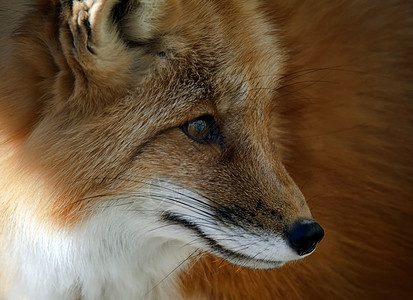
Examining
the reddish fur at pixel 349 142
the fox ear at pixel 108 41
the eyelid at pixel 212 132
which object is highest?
the fox ear at pixel 108 41

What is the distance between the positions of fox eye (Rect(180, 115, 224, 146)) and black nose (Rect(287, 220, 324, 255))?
445mm

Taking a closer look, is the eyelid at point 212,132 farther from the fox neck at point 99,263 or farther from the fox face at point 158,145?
the fox neck at point 99,263

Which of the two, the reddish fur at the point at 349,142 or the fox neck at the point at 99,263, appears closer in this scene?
the fox neck at the point at 99,263

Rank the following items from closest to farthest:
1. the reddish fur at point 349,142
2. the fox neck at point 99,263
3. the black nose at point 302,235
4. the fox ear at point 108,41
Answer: the fox ear at point 108,41, the black nose at point 302,235, the fox neck at point 99,263, the reddish fur at point 349,142

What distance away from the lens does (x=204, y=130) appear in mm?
2430

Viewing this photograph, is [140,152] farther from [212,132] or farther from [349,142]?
[349,142]

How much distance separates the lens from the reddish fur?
3.10 metres

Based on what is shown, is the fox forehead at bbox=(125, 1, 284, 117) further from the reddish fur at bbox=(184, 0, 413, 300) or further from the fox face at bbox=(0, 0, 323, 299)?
the reddish fur at bbox=(184, 0, 413, 300)

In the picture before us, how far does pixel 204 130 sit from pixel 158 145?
0.20 metres

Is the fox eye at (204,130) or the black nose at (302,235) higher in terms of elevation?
the fox eye at (204,130)

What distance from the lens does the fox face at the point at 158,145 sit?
7.70 ft

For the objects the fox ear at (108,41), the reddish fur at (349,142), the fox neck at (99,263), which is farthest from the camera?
the reddish fur at (349,142)

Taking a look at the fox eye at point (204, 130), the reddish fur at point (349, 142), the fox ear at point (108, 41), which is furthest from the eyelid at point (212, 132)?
the reddish fur at point (349, 142)

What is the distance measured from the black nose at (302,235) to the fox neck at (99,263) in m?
0.61
